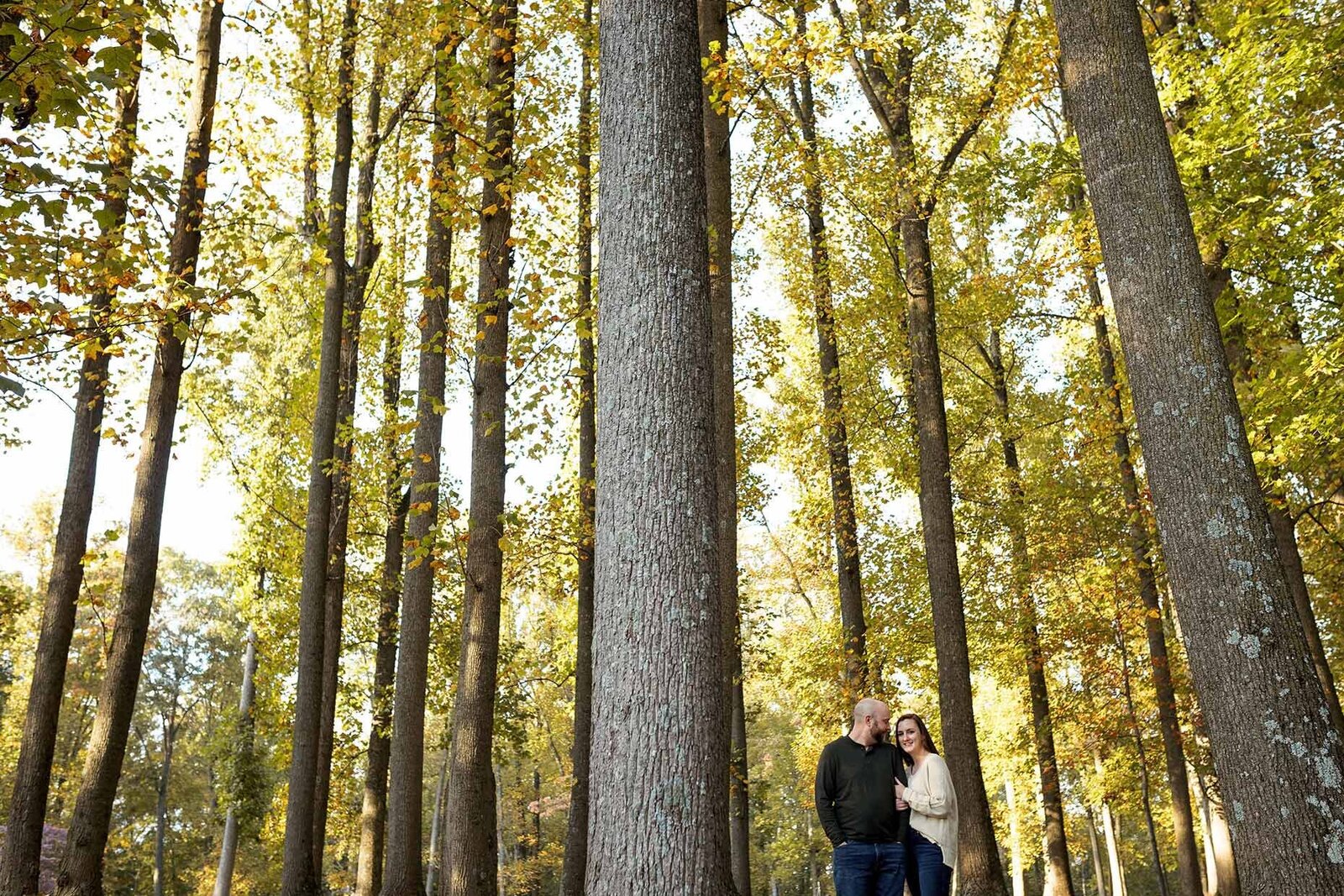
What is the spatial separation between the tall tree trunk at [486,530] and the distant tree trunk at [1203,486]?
15.5 ft

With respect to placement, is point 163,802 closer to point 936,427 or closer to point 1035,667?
point 1035,667

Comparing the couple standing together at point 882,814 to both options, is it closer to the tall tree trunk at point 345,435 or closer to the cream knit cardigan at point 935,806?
the cream knit cardigan at point 935,806

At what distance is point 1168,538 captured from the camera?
193 inches

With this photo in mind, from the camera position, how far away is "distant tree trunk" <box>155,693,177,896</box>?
114 ft

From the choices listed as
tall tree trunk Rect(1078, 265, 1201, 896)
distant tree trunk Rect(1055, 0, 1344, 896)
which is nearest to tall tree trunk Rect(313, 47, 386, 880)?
distant tree trunk Rect(1055, 0, 1344, 896)

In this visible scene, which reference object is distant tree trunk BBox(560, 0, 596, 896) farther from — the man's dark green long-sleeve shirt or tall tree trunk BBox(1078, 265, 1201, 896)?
tall tree trunk BBox(1078, 265, 1201, 896)

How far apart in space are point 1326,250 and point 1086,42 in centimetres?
690

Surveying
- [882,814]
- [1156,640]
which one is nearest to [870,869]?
[882,814]

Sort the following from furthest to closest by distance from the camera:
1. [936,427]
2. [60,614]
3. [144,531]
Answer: [936,427]
[60,614]
[144,531]

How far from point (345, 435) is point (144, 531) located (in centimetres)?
427

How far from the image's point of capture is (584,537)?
1378 cm

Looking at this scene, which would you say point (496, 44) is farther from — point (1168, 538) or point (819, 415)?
point (819, 415)

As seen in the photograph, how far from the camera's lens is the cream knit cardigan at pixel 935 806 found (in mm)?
6176

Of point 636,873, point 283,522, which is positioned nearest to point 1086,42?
point 636,873
